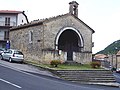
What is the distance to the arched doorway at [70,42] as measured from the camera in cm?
3527

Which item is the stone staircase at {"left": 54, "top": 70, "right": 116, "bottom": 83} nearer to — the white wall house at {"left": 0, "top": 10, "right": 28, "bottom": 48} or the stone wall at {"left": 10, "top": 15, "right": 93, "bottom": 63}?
the stone wall at {"left": 10, "top": 15, "right": 93, "bottom": 63}

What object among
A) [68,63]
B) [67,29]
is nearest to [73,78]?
[68,63]

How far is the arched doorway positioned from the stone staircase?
8.24m

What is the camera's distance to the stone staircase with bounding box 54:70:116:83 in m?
24.4

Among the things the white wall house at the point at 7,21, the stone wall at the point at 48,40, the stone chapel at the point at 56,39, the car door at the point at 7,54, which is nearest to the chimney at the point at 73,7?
the stone chapel at the point at 56,39

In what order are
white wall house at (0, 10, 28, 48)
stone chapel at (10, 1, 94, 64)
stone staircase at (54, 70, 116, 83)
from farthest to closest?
1. white wall house at (0, 10, 28, 48)
2. stone chapel at (10, 1, 94, 64)
3. stone staircase at (54, 70, 116, 83)

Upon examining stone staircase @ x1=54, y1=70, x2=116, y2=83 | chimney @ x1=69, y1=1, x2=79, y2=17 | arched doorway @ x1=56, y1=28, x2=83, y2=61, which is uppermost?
chimney @ x1=69, y1=1, x2=79, y2=17

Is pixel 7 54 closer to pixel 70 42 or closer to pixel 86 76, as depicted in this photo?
pixel 70 42

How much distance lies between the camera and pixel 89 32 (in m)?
36.1

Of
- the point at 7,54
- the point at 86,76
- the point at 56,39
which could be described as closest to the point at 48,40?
the point at 56,39

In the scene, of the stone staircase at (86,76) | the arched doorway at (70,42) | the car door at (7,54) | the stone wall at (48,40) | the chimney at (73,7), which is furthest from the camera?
the chimney at (73,7)

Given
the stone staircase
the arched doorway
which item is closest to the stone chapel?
the arched doorway

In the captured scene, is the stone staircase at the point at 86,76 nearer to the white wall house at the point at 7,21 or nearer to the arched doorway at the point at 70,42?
the arched doorway at the point at 70,42

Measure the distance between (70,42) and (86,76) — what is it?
12.8 m
